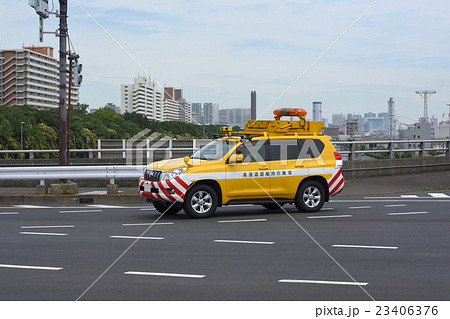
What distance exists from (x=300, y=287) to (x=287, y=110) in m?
9.67

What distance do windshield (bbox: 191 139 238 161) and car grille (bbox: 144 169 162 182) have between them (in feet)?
3.43

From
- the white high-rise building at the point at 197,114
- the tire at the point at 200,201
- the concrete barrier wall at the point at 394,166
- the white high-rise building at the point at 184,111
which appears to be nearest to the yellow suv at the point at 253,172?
the tire at the point at 200,201

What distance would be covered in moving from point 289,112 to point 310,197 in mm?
2395

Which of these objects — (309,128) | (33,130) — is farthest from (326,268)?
(33,130)

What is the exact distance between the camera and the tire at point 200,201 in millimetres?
13516

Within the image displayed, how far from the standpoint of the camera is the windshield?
14.1 m

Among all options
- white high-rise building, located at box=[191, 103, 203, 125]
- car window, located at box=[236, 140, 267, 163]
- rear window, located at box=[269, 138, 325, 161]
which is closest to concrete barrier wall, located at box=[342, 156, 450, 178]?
white high-rise building, located at box=[191, 103, 203, 125]

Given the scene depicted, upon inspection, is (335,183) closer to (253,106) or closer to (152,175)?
(253,106)

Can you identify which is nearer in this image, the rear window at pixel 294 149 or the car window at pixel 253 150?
the car window at pixel 253 150

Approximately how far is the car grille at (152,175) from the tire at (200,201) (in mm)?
725

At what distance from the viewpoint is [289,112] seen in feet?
52.7

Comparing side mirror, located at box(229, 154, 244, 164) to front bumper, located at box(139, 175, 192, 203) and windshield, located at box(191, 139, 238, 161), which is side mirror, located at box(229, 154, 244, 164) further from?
front bumper, located at box(139, 175, 192, 203)

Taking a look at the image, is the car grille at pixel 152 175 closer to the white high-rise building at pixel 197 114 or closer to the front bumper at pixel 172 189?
the front bumper at pixel 172 189

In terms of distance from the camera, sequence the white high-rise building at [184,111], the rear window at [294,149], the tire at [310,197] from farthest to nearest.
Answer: the white high-rise building at [184,111], the tire at [310,197], the rear window at [294,149]
